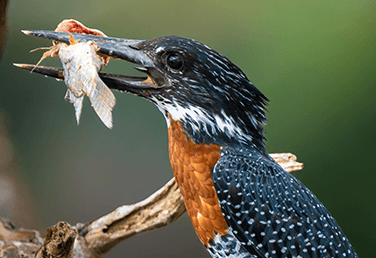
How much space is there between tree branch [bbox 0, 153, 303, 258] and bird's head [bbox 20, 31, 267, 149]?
0.53m

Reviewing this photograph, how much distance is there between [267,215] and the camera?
40.6 inches

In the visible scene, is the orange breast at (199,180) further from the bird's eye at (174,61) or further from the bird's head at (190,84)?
the bird's eye at (174,61)

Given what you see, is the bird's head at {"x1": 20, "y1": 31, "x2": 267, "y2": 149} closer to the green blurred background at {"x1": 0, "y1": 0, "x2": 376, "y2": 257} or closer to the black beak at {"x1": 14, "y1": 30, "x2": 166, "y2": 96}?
the black beak at {"x1": 14, "y1": 30, "x2": 166, "y2": 96}

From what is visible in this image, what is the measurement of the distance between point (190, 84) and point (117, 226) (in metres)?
0.96

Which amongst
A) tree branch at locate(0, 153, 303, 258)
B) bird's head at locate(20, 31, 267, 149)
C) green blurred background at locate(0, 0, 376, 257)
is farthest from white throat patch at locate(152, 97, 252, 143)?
green blurred background at locate(0, 0, 376, 257)

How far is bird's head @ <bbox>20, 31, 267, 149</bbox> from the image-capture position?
1.14 meters

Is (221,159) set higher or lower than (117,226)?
higher

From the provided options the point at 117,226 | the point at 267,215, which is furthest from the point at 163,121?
the point at 267,215

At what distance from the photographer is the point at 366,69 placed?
1.93 metres

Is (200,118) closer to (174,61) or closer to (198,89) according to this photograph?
(198,89)

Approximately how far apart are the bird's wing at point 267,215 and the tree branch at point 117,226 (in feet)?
1.90

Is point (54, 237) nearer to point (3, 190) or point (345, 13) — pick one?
point (3, 190)

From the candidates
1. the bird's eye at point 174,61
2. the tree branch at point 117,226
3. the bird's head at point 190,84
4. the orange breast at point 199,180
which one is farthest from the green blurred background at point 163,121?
the orange breast at point 199,180

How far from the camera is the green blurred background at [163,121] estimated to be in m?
1.96
